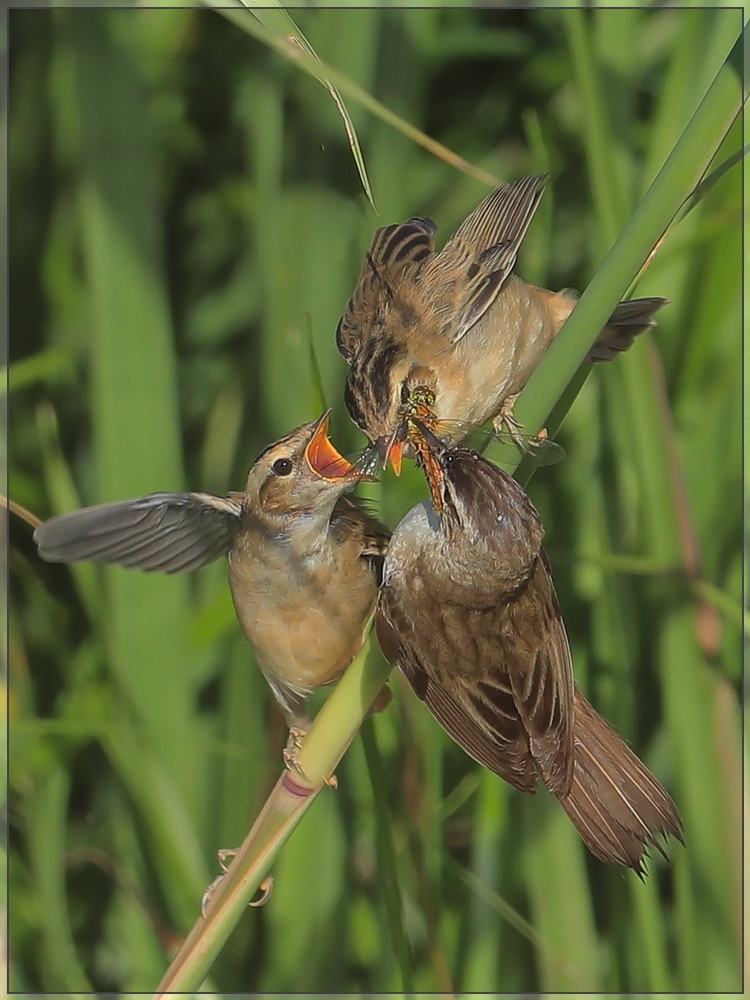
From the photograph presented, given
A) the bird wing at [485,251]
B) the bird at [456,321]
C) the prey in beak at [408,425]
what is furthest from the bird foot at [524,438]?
the bird wing at [485,251]

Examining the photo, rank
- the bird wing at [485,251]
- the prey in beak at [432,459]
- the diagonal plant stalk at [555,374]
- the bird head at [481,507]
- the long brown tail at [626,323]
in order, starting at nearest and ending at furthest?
the diagonal plant stalk at [555,374] → the bird head at [481,507] → the prey in beak at [432,459] → the long brown tail at [626,323] → the bird wing at [485,251]

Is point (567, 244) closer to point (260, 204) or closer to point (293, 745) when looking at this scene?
point (260, 204)

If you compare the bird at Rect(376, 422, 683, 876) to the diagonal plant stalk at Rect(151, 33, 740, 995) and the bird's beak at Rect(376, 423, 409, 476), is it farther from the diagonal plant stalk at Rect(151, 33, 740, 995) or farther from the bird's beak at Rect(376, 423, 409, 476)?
the diagonal plant stalk at Rect(151, 33, 740, 995)

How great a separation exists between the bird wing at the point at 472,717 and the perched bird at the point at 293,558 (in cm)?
29

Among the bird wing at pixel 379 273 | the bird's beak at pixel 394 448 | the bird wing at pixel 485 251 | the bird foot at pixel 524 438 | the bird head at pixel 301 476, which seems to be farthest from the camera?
the bird wing at pixel 485 251

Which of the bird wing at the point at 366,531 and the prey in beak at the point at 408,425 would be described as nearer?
the prey in beak at the point at 408,425

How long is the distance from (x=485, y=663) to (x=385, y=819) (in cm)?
35

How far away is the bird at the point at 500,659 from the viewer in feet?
6.75

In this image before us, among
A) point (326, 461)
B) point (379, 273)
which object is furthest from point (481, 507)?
point (379, 273)

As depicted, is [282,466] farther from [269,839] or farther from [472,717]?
[269,839]

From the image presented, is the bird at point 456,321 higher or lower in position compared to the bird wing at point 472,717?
higher

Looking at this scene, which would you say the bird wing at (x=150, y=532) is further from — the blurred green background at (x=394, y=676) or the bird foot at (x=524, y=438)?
the bird foot at (x=524, y=438)

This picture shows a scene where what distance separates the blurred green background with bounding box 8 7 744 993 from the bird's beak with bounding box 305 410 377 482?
235 millimetres

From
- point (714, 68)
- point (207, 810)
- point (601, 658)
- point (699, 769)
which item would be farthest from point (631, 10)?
point (207, 810)
